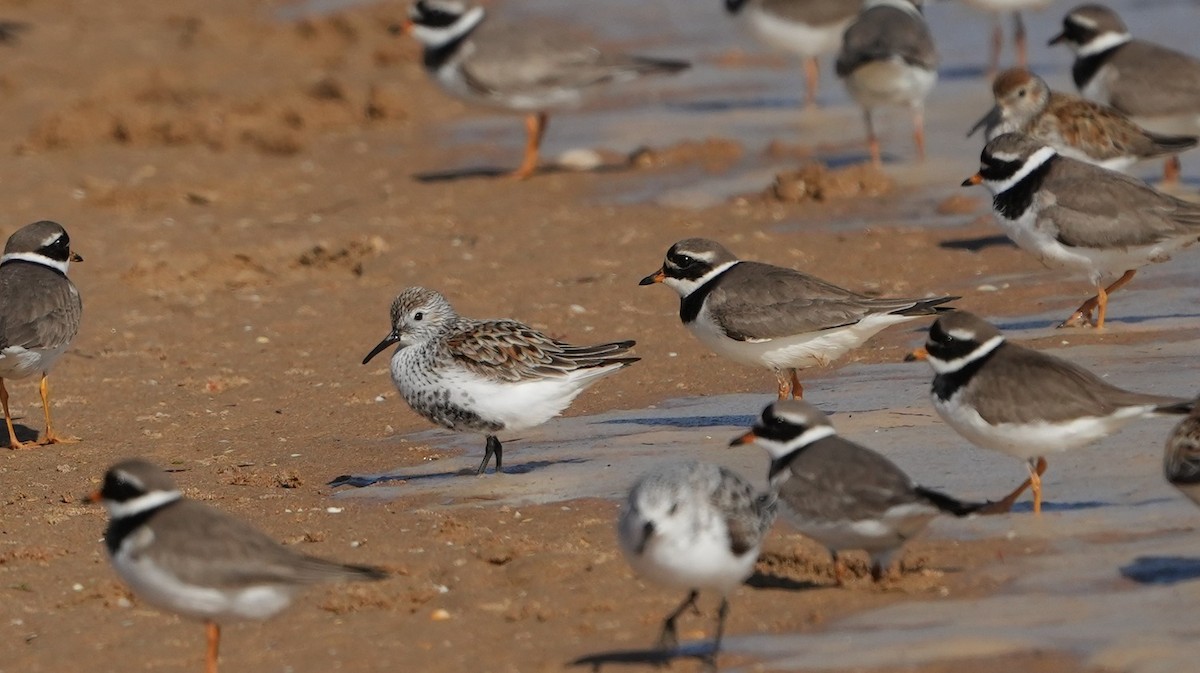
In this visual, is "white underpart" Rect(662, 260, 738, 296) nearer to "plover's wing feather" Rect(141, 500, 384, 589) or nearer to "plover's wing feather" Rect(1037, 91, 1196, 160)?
"plover's wing feather" Rect(141, 500, 384, 589)

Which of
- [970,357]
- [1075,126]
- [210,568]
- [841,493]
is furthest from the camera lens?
[1075,126]

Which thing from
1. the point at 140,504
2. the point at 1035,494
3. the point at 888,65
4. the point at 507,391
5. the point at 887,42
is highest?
the point at 140,504

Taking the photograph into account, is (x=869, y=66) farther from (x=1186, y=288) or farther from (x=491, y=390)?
(x=491, y=390)

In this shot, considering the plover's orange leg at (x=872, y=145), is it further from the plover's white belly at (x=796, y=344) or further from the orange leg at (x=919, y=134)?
the plover's white belly at (x=796, y=344)

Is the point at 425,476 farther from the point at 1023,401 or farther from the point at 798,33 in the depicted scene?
the point at 798,33

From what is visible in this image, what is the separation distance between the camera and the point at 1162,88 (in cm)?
1441

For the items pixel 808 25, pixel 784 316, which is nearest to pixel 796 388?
pixel 784 316

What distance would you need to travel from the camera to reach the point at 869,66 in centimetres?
1580

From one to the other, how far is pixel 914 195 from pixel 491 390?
687 cm

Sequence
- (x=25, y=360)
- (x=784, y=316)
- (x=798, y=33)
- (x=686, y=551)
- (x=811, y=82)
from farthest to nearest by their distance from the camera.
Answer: (x=798, y=33)
(x=811, y=82)
(x=25, y=360)
(x=784, y=316)
(x=686, y=551)

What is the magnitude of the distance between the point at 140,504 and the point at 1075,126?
8.81 m

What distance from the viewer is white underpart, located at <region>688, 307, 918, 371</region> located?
965cm

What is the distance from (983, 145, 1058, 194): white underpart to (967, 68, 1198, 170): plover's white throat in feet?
6.98

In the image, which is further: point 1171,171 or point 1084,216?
point 1171,171
